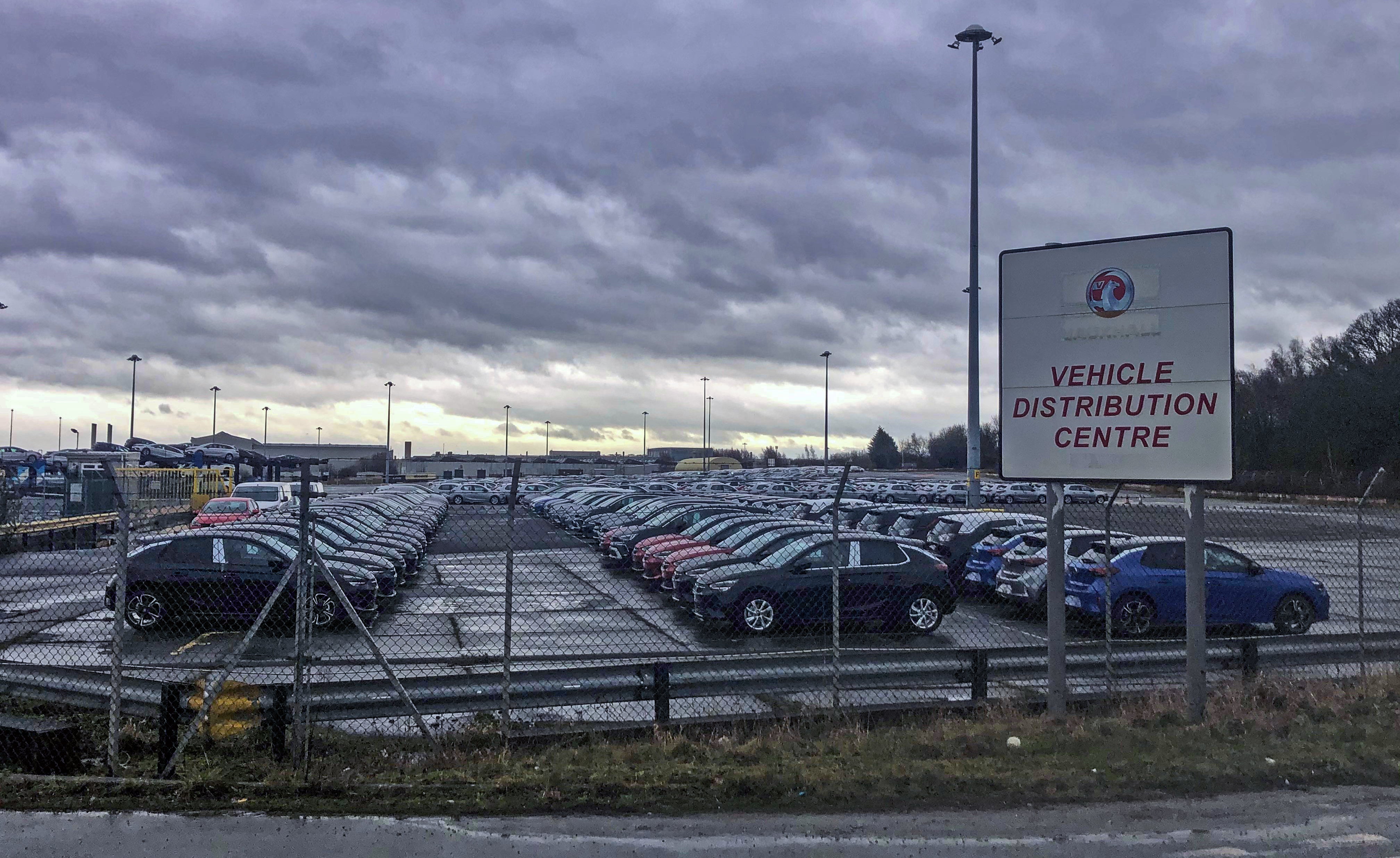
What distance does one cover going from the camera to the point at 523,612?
1463 cm

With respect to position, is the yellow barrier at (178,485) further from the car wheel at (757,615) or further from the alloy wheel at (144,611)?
the car wheel at (757,615)

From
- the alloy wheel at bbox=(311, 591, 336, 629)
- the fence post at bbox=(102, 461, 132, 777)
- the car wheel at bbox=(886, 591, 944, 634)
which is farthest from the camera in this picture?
the car wheel at bbox=(886, 591, 944, 634)

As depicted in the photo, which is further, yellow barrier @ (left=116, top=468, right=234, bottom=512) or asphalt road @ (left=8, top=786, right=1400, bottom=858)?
yellow barrier @ (left=116, top=468, right=234, bottom=512)

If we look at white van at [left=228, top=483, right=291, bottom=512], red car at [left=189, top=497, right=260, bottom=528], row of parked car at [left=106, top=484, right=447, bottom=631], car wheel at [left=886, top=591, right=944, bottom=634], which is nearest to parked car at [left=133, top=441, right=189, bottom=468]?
white van at [left=228, top=483, right=291, bottom=512]

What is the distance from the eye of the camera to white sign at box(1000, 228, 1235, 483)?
27.5ft

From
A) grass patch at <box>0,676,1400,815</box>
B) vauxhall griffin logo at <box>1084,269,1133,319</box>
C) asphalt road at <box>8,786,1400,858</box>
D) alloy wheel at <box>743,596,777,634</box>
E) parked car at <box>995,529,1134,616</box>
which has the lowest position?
asphalt road at <box>8,786,1400,858</box>

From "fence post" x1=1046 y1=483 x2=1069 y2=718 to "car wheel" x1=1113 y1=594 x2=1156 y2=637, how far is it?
15.2 ft

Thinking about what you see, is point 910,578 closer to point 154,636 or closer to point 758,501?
point 154,636

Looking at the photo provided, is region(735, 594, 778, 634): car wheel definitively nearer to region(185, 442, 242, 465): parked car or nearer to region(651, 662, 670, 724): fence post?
region(651, 662, 670, 724): fence post

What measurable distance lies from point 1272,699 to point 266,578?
11.1 metres

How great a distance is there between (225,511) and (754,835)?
25.7 metres

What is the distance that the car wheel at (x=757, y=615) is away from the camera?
12570 millimetres

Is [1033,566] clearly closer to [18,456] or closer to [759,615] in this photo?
[759,615]

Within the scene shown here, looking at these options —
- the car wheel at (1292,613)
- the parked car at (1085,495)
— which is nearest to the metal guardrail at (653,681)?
the car wheel at (1292,613)
